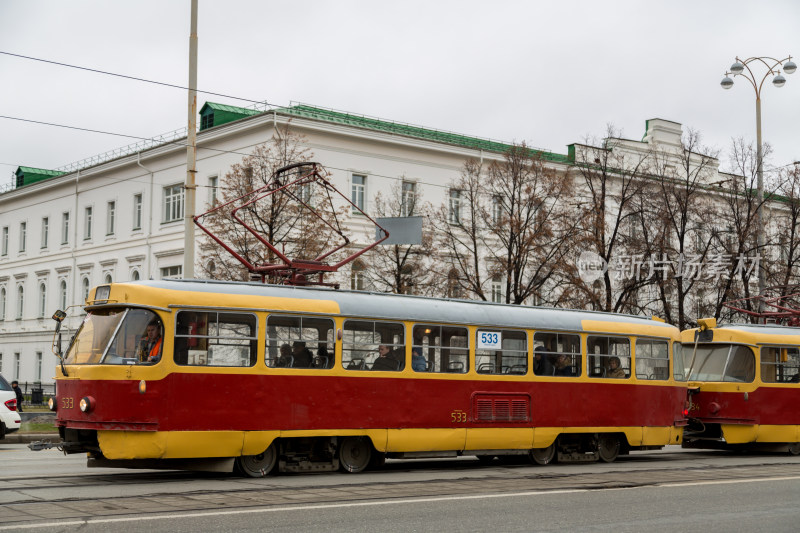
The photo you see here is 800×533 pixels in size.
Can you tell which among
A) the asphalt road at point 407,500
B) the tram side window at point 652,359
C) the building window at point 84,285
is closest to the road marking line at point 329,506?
the asphalt road at point 407,500

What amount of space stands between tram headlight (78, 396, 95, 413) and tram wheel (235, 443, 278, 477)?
2208 mm

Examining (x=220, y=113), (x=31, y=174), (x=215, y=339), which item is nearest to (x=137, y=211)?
(x=220, y=113)

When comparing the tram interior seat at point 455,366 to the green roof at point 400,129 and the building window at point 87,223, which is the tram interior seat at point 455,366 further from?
the building window at point 87,223

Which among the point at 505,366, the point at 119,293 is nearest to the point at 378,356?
the point at 505,366

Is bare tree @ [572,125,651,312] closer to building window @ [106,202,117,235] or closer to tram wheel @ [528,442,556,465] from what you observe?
tram wheel @ [528,442,556,465]

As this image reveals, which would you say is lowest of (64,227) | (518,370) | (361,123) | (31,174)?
(518,370)

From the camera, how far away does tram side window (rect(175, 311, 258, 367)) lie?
13941 millimetres

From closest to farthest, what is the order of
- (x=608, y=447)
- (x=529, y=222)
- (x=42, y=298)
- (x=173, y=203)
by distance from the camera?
1. (x=608, y=447)
2. (x=529, y=222)
3. (x=173, y=203)
4. (x=42, y=298)

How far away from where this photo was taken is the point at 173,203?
176 feet

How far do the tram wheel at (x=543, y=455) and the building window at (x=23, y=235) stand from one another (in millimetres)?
56335

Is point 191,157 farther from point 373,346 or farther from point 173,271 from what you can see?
point 173,271

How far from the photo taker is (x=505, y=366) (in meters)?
17.3

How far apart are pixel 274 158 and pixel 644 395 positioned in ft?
63.7

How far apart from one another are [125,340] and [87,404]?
3.13ft
